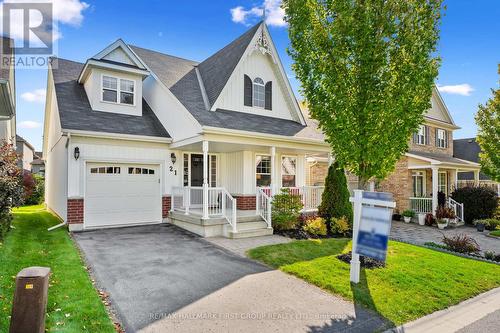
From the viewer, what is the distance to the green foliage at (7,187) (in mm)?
8217

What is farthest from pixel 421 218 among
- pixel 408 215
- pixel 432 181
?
pixel 432 181

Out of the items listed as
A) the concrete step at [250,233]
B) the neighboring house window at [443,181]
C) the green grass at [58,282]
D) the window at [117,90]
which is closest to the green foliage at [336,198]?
the concrete step at [250,233]

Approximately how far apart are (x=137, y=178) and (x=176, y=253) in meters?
5.01

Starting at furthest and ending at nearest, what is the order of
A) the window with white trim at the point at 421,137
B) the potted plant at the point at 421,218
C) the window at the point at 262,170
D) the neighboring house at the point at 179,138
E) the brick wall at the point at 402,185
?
the window with white trim at the point at 421,137 < the brick wall at the point at 402,185 < the potted plant at the point at 421,218 < the window at the point at 262,170 < the neighboring house at the point at 179,138

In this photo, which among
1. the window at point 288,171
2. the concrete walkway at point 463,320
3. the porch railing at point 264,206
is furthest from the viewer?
the window at point 288,171

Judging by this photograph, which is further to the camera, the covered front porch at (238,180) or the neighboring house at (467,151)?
the neighboring house at (467,151)

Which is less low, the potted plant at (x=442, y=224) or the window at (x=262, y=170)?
the window at (x=262, y=170)

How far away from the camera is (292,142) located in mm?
12070

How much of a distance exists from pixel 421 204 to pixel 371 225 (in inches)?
536

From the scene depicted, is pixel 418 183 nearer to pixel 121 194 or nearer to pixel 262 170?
pixel 262 170

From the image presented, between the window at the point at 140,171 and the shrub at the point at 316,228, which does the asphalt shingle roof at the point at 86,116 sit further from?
the shrub at the point at 316,228

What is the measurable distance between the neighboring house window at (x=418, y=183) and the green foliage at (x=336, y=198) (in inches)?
374

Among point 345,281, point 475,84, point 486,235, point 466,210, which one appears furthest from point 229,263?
point 475,84

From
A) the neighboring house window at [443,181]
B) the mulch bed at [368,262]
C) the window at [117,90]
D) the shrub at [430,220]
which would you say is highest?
the window at [117,90]
